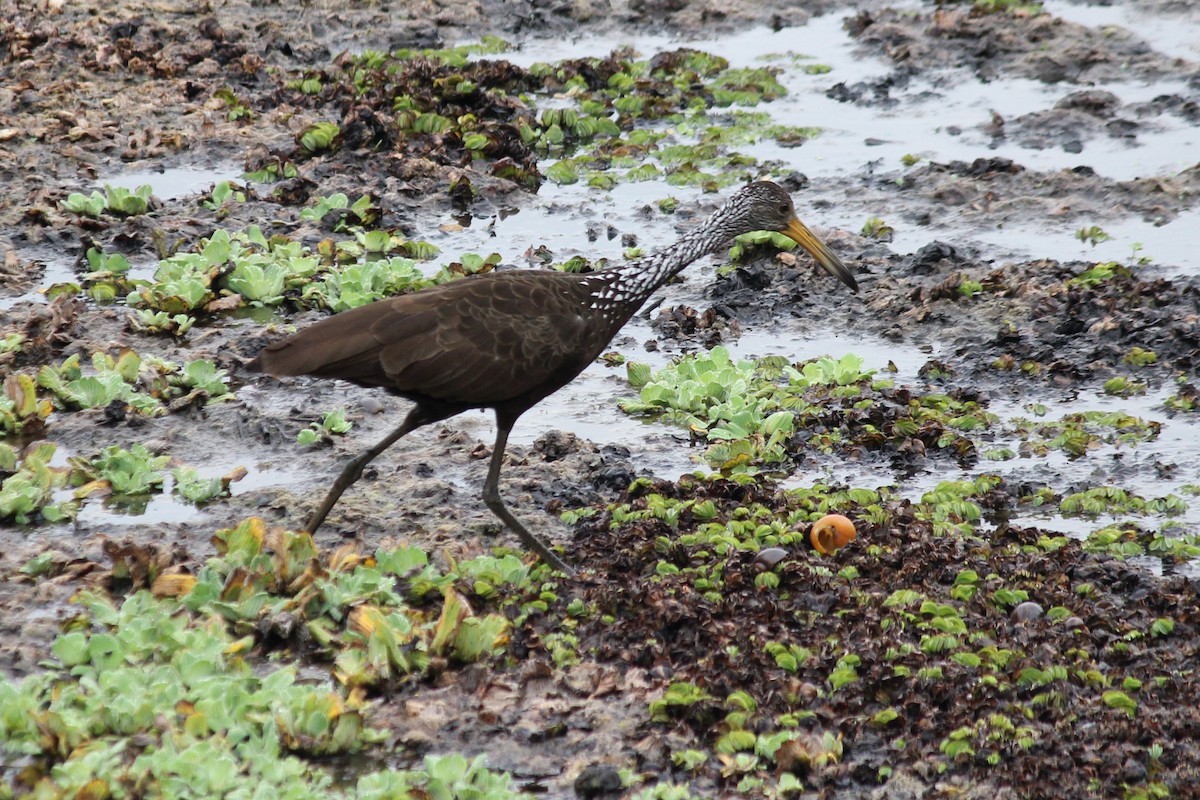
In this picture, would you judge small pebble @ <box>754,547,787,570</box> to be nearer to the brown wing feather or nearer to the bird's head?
the brown wing feather

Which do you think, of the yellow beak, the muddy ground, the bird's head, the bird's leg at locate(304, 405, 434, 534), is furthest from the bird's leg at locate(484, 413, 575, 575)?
the yellow beak

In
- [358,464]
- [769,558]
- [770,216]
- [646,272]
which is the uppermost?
[646,272]

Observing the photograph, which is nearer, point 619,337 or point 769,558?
point 769,558

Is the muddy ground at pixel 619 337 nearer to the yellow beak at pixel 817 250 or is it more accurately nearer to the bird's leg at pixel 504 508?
the bird's leg at pixel 504 508

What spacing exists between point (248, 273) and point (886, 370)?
4136mm

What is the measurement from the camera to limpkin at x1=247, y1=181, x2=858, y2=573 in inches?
259

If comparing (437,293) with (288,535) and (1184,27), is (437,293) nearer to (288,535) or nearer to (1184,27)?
(288,535)

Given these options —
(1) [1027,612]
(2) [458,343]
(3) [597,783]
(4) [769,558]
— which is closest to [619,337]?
(2) [458,343]

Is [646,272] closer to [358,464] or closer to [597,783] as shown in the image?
[358,464]

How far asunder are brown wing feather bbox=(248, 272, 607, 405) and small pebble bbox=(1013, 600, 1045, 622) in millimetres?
2313

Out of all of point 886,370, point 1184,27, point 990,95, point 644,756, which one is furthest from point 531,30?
point 644,756

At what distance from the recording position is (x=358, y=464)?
270 inches

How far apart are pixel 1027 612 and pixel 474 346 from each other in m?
2.74

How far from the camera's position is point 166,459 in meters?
7.50
